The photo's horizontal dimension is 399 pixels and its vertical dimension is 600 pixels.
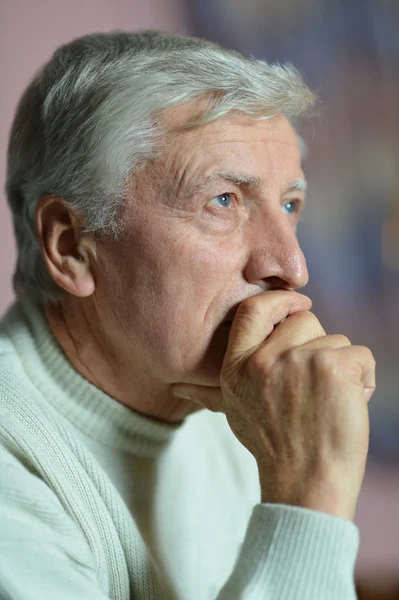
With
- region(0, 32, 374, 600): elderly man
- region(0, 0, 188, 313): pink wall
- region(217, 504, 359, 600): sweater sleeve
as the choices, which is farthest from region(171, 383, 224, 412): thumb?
region(0, 0, 188, 313): pink wall

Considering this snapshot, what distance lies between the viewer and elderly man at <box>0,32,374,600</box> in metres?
1.09

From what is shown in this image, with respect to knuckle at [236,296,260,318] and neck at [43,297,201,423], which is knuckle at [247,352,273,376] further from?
neck at [43,297,201,423]

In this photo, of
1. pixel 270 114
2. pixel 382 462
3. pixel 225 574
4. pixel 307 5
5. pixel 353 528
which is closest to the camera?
pixel 353 528

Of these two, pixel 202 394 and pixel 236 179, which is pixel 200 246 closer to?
pixel 236 179

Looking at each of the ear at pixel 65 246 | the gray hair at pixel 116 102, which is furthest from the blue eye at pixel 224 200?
the ear at pixel 65 246

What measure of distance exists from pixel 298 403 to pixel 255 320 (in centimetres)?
17

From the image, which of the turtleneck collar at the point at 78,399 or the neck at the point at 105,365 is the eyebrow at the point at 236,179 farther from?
the turtleneck collar at the point at 78,399

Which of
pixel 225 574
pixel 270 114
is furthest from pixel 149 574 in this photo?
pixel 270 114

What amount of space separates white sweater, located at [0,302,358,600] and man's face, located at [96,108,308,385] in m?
0.21

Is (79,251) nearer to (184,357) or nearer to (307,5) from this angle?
(184,357)

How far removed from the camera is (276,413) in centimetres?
115

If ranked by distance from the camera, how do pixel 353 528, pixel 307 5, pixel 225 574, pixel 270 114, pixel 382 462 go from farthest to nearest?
pixel 382 462 < pixel 307 5 < pixel 225 574 < pixel 270 114 < pixel 353 528

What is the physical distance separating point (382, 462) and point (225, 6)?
1553mm

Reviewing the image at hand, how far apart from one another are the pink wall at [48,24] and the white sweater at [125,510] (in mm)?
1111
